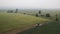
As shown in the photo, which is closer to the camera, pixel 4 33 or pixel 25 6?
pixel 4 33

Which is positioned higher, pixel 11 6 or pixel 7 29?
pixel 11 6

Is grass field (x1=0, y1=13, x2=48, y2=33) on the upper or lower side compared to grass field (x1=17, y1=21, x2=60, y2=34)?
upper

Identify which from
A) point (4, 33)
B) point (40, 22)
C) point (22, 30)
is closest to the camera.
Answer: point (4, 33)

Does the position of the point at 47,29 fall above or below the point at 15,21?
below

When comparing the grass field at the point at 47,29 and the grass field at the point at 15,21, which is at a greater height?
the grass field at the point at 15,21

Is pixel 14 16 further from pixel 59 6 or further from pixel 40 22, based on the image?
pixel 59 6

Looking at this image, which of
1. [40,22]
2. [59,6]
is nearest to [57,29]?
[40,22]

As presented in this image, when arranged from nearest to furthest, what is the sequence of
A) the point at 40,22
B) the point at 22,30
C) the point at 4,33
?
1. the point at 4,33
2. the point at 22,30
3. the point at 40,22
